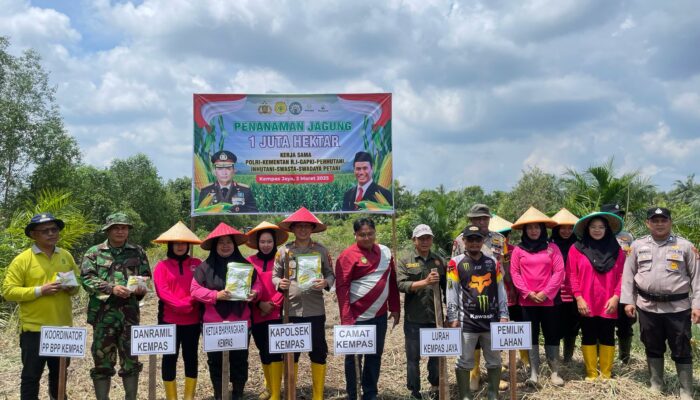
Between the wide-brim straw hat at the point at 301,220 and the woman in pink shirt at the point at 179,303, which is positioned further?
the wide-brim straw hat at the point at 301,220

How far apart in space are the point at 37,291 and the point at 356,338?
108 inches

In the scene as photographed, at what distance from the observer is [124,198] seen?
3372 centimetres

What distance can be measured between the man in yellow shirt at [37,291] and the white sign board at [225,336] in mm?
1356

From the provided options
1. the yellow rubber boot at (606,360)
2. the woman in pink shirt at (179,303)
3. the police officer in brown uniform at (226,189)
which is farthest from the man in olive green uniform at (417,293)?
the police officer in brown uniform at (226,189)

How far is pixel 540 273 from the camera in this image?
17.6 feet

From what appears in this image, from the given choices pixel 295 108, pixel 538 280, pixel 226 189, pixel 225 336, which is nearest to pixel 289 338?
pixel 225 336

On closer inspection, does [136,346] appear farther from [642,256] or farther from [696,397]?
[696,397]

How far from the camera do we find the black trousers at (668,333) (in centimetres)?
496

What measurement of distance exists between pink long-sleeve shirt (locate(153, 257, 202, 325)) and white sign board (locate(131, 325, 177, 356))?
61 centimetres

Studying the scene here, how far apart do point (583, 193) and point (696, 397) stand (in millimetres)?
5733

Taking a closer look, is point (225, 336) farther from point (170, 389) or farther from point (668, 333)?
point (668, 333)

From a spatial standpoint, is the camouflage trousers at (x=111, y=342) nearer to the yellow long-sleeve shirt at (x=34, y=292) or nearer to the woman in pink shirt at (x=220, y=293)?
the yellow long-sleeve shirt at (x=34, y=292)

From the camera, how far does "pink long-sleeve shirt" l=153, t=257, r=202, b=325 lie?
4.79 metres

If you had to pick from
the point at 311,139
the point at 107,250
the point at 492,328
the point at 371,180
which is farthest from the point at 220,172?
the point at 492,328
